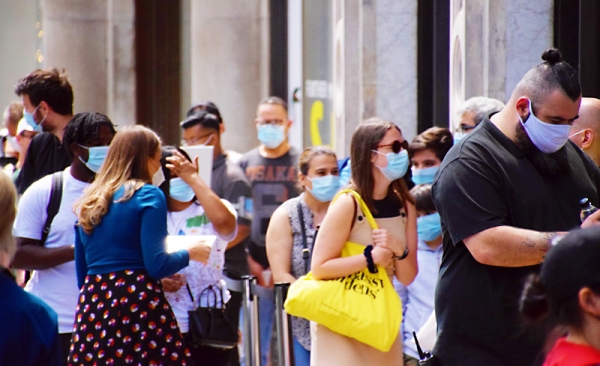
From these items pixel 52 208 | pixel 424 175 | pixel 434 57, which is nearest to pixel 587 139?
pixel 424 175

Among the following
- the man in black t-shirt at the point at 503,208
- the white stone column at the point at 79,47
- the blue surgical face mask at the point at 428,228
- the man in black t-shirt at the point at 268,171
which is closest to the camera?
the man in black t-shirt at the point at 503,208

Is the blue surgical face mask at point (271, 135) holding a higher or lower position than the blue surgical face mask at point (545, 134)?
lower

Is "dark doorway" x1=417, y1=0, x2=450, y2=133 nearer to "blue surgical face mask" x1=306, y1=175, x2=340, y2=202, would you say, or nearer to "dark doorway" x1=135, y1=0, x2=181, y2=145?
"blue surgical face mask" x1=306, y1=175, x2=340, y2=202

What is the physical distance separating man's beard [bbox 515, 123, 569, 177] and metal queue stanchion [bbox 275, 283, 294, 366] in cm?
214

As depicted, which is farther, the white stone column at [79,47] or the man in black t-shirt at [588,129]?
the white stone column at [79,47]

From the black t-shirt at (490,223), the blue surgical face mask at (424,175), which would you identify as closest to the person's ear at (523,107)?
the black t-shirt at (490,223)

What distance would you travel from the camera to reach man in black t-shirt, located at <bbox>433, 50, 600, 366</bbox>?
11.9ft

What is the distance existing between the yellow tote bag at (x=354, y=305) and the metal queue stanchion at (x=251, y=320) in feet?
4.07

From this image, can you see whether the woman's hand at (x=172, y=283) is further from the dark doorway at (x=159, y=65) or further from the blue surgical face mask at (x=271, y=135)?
the dark doorway at (x=159, y=65)

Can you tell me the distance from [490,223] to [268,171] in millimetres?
4548

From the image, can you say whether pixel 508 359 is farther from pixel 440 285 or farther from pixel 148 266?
Result: pixel 148 266

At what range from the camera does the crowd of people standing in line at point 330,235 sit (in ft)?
9.31

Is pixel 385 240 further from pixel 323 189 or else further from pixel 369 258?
pixel 323 189

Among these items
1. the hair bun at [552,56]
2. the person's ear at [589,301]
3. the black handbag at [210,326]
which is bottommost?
the black handbag at [210,326]
